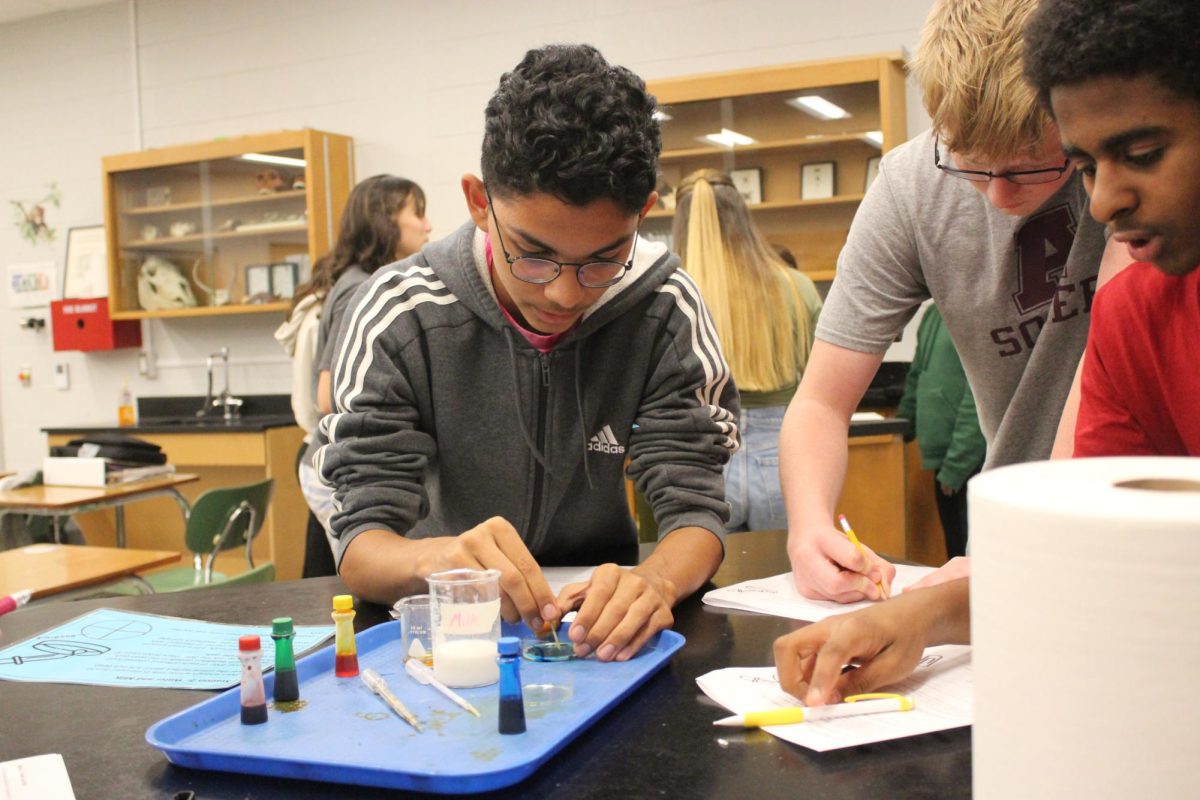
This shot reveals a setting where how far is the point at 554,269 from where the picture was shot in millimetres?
1251

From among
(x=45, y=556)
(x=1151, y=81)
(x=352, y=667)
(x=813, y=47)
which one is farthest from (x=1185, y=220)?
(x=813, y=47)

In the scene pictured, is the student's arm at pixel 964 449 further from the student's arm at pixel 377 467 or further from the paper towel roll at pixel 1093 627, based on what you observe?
the paper towel roll at pixel 1093 627

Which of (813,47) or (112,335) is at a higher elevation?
(813,47)

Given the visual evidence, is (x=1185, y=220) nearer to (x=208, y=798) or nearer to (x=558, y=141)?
(x=558, y=141)

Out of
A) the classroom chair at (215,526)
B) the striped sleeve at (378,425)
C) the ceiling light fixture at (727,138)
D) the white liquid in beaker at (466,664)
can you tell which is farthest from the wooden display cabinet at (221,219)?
the white liquid in beaker at (466,664)

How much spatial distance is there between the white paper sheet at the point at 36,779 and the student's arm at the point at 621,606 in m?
0.44

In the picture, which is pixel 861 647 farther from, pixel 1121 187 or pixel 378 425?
pixel 378 425

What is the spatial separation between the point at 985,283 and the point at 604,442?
1.91ft

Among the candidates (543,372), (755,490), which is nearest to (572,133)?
(543,372)

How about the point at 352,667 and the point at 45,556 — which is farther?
the point at 45,556

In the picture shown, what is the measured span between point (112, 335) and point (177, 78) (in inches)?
58.1

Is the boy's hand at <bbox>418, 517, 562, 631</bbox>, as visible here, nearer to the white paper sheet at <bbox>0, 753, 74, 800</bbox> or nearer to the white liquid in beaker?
the white liquid in beaker

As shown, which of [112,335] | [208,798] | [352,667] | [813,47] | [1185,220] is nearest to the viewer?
[208,798]

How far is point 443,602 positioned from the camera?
3.24 feet
